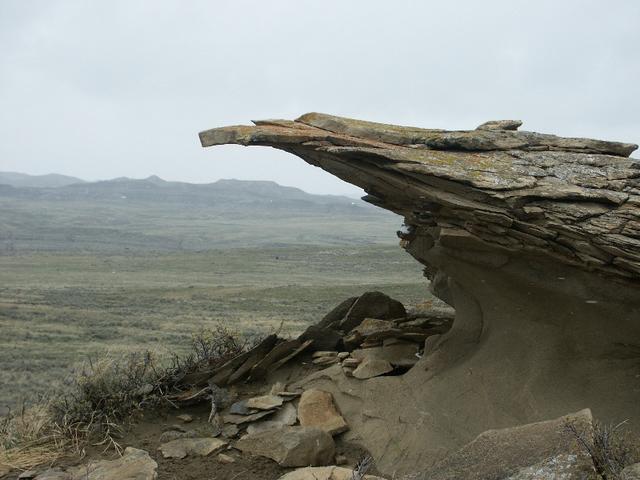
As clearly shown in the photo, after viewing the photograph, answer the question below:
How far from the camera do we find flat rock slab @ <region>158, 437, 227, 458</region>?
664 centimetres

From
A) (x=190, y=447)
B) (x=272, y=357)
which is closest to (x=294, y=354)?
(x=272, y=357)

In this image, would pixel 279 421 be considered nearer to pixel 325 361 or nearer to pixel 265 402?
pixel 265 402

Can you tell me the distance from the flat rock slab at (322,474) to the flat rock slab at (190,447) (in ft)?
3.64

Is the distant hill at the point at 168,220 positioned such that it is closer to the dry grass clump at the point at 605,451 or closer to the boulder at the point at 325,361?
the boulder at the point at 325,361

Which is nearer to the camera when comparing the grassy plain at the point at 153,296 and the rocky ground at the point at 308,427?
the rocky ground at the point at 308,427

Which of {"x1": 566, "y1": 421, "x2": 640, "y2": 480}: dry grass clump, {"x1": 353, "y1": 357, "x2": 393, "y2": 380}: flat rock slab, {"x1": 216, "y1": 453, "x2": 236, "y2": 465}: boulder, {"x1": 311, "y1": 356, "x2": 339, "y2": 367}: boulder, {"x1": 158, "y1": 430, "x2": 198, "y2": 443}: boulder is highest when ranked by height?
Result: {"x1": 566, "y1": 421, "x2": 640, "y2": 480}: dry grass clump

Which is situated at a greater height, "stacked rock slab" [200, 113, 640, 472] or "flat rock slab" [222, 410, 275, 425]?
"stacked rock slab" [200, 113, 640, 472]

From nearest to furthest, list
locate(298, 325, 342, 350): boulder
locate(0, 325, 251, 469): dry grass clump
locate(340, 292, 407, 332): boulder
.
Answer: locate(0, 325, 251, 469): dry grass clump, locate(298, 325, 342, 350): boulder, locate(340, 292, 407, 332): boulder

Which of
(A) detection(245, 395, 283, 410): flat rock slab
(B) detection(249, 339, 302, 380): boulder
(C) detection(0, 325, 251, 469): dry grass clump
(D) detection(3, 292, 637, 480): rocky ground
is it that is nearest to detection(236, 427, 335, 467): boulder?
A: (D) detection(3, 292, 637, 480): rocky ground

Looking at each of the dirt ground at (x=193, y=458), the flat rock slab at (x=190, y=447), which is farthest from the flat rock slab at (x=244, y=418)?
the flat rock slab at (x=190, y=447)

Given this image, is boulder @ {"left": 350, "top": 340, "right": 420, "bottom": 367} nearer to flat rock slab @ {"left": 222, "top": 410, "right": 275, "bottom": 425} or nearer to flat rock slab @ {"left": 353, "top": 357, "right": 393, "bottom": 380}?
flat rock slab @ {"left": 353, "top": 357, "right": 393, "bottom": 380}

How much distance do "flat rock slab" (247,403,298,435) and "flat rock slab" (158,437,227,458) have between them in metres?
0.38

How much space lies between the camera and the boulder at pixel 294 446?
6285 mm

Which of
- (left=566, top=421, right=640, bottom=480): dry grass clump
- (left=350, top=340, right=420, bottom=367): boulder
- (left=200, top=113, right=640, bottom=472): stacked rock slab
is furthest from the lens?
(left=350, top=340, right=420, bottom=367): boulder
